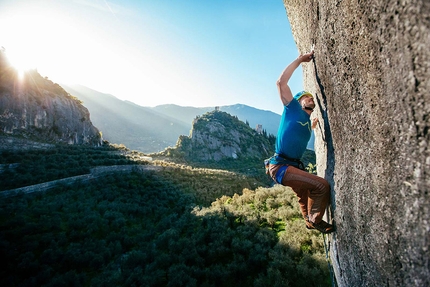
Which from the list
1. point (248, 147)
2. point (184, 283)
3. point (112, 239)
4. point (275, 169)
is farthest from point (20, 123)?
point (248, 147)

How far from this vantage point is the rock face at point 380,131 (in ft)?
4.49

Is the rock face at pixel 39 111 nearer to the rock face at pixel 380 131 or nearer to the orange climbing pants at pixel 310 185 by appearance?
the orange climbing pants at pixel 310 185

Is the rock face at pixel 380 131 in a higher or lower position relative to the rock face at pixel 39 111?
higher

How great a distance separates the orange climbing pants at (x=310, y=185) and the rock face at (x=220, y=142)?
8202 centimetres

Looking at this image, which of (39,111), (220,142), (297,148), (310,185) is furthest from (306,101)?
(220,142)

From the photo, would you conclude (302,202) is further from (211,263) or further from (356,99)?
(211,263)

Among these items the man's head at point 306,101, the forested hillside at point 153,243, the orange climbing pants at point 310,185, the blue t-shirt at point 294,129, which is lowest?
the forested hillside at point 153,243

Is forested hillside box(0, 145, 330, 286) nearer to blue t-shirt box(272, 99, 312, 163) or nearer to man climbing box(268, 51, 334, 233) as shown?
man climbing box(268, 51, 334, 233)

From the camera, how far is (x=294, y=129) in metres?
3.69

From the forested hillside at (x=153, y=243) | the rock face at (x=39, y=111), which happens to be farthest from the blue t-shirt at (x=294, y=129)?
the rock face at (x=39, y=111)

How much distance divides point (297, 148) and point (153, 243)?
34.3ft

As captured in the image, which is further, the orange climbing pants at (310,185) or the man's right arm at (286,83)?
the orange climbing pants at (310,185)

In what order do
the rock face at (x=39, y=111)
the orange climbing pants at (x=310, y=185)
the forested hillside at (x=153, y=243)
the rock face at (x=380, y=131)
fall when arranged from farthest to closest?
the rock face at (x=39, y=111) → the forested hillside at (x=153, y=243) → the orange climbing pants at (x=310, y=185) → the rock face at (x=380, y=131)

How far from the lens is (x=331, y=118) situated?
333 centimetres
